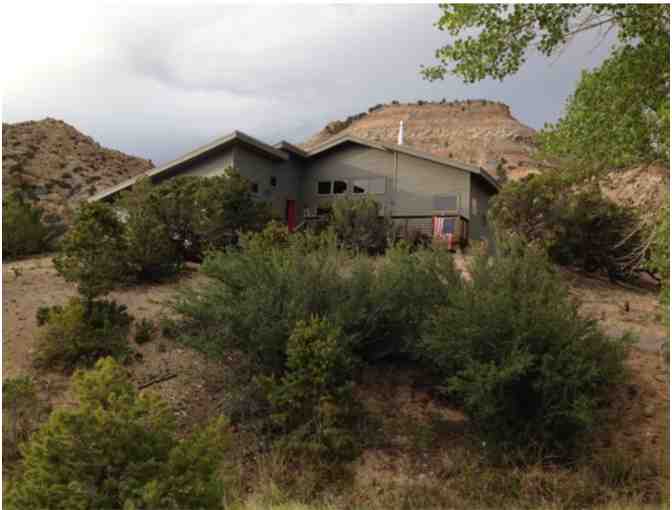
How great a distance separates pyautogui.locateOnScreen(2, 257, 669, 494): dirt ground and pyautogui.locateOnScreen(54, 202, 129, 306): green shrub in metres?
1.38

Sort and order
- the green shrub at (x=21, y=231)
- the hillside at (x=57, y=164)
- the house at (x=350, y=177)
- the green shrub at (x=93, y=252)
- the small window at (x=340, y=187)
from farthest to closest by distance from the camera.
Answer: the hillside at (x=57, y=164), the small window at (x=340, y=187), the house at (x=350, y=177), the green shrub at (x=21, y=231), the green shrub at (x=93, y=252)

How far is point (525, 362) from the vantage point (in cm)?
1010

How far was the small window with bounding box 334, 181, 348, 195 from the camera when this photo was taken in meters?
29.0

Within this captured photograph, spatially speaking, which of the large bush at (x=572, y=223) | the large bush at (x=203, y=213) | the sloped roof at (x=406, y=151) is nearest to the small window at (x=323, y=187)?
the sloped roof at (x=406, y=151)

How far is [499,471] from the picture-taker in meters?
9.98

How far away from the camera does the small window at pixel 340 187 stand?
29.0m

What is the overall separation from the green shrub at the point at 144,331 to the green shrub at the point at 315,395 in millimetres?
4462

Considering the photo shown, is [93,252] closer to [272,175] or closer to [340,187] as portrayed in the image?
[272,175]

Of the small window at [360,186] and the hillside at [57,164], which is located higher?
the hillside at [57,164]

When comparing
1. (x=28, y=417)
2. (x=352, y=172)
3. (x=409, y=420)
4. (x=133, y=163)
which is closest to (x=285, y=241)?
(x=409, y=420)

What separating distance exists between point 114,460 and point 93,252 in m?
9.92

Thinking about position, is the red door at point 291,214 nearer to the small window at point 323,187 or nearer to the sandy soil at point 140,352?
the small window at point 323,187

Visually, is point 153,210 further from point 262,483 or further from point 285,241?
point 262,483

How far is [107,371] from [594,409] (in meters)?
A: 7.99
